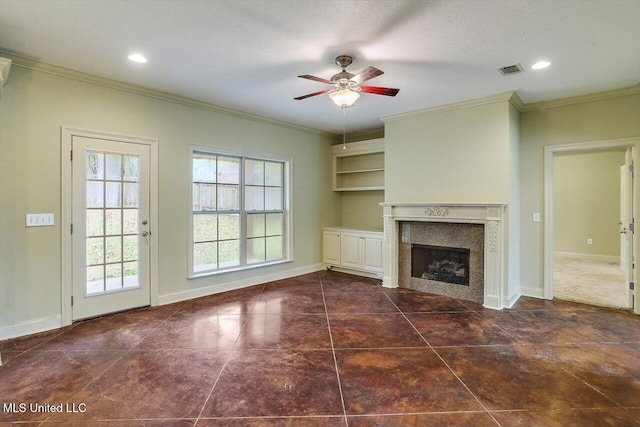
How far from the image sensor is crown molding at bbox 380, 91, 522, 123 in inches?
155

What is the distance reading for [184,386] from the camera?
2.23m

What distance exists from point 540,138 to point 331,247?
3.69 meters

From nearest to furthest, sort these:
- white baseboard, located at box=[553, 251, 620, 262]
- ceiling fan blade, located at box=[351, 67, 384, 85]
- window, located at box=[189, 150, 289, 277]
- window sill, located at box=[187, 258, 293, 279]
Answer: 1. ceiling fan blade, located at box=[351, 67, 384, 85]
2. window sill, located at box=[187, 258, 293, 279]
3. window, located at box=[189, 150, 289, 277]
4. white baseboard, located at box=[553, 251, 620, 262]

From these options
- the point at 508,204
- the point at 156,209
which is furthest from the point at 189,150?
the point at 508,204

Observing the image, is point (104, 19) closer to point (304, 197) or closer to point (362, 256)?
point (304, 197)

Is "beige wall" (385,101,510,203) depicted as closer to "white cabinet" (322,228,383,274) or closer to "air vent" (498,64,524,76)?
"air vent" (498,64,524,76)

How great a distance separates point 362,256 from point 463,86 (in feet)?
10.1

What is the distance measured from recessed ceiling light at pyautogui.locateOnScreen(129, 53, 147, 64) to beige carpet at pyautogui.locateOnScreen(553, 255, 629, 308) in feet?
19.3

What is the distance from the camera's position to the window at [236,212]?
451 centimetres

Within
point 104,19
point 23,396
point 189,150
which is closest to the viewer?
point 23,396

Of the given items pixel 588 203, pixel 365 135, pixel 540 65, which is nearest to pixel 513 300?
pixel 540 65

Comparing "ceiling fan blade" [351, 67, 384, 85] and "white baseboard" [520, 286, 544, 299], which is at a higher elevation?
"ceiling fan blade" [351, 67, 384, 85]

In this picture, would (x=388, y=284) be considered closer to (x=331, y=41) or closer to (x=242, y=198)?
(x=242, y=198)
